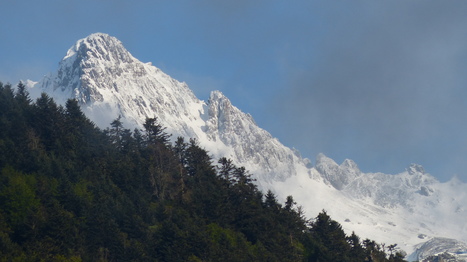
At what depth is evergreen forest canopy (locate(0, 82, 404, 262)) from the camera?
66062 millimetres

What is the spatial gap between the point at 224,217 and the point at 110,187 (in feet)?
47.2

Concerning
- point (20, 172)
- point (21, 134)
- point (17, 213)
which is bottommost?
point (17, 213)

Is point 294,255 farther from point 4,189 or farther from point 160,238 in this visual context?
point 4,189

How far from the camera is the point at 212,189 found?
9069 centimetres

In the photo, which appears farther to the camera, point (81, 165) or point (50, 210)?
point (81, 165)

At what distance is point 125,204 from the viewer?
78.6 m

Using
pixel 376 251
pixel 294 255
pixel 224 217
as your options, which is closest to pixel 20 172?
pixel 224 217

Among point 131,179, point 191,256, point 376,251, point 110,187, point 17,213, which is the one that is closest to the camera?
point 17,213

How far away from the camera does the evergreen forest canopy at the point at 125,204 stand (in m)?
66.1

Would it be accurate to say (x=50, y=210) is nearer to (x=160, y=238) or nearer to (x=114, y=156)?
(x=160, y=238)

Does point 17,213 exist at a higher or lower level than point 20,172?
lower

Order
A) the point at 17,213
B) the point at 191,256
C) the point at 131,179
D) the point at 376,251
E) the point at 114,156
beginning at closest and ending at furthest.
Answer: the point at 17,213 < the point at 191,256 < the point at 131,179 < the point at 114,156 < the point at 376,251

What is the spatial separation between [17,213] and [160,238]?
49.0 ft

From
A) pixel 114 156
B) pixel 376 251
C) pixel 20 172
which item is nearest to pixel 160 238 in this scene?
pixel 20 172
